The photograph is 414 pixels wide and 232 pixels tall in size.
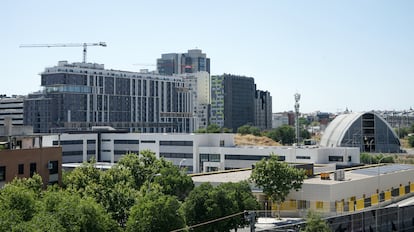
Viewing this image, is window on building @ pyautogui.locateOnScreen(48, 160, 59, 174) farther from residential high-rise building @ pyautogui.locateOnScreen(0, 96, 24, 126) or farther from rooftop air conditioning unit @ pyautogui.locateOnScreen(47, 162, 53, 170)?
residential high-rise building @ pyautogui.locateOnScreen(0, 96, 24, 126)

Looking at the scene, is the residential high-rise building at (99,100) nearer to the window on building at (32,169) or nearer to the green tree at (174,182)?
the window on building at (32,169)

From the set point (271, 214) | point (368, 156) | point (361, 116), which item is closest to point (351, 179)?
point (271, 214)

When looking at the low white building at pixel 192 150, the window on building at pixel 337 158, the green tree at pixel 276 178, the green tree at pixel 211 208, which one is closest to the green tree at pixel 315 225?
the green tree at pixel 211 208

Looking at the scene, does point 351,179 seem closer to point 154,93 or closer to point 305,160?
point 305,160

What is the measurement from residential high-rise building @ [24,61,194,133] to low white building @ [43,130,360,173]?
46892 millimetres

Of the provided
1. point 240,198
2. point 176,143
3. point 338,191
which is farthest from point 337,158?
point 240,198

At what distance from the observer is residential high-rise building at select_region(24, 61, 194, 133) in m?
156

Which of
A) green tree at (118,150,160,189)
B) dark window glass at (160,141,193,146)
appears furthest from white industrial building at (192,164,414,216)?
dark window glass at (160,141,193,146)

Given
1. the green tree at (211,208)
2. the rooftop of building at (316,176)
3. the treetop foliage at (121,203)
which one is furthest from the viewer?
the rooftop of building at (316,176)

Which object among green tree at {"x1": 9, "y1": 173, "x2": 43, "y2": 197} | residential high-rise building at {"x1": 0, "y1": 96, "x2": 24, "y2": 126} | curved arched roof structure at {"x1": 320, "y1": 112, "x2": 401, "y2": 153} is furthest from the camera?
residential high-rise building at {"x1": 0, "y1": 96, "x2": 24, "y2": 126}

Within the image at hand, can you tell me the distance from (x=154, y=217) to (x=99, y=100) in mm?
138777

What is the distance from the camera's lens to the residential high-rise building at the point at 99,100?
156 meters

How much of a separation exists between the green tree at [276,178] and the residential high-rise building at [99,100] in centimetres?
11299

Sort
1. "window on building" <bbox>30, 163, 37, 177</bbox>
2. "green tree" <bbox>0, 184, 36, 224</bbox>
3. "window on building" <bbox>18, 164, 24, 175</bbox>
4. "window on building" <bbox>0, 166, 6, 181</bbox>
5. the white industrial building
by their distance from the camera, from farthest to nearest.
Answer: the white industrial building, "window on building" <bbox>30, 163, 37, 177</bbox>, "window on building" <bbox>18, 164, 24, 175</bbox>, "window on building" <bbox>0, 166, 6, 181</bbox>, "green tree" <bbox>0, 184, 36, 224</bbox>
